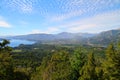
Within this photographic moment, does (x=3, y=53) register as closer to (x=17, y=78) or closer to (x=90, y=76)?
(x=17, y=78)

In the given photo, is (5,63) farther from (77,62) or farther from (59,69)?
(77,62)

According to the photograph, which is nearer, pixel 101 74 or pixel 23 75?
pixel 23 75

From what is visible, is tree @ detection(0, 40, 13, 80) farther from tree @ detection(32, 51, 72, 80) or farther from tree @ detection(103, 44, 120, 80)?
tree @ detection(103, 44, 120, 80)

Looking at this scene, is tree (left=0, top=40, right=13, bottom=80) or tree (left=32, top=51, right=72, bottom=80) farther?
tree (left=32, top=51, right=72, bottom=80)

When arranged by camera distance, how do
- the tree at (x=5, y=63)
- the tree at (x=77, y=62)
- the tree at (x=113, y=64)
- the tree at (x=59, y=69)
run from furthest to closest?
the tree at (x=77, y=62), the tree at (x=59, y=69), the tree at (x=113, y=64), the tree at (x=5, y=63)

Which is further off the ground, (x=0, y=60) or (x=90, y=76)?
(x=0, y=60)

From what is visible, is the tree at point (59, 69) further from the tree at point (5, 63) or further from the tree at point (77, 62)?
A: the tree at point (5, 63)

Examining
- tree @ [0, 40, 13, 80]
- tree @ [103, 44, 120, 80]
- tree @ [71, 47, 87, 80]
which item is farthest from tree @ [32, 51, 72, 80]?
tree @ [0, 40, 13, 80]

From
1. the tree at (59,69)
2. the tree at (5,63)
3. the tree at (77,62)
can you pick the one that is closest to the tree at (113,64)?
the tree at (59,69)

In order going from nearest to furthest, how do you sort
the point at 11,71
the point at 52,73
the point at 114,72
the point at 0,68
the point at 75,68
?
the point at 0,68
the point at 11,71
the point at 114,72
the point at 52,73
the point at 75,68

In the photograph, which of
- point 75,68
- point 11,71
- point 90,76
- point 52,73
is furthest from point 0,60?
point 75,68

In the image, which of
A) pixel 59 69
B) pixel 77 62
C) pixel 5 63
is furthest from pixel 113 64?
pixel 5 63
